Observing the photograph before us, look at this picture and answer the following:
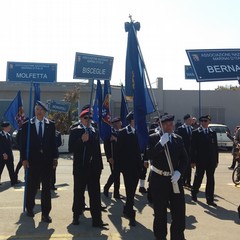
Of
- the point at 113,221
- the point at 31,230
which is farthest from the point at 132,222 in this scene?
the point at 31,230

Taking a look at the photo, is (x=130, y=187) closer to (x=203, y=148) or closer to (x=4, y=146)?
(x=203, y=148)

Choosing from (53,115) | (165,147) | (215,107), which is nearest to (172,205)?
(165,147)

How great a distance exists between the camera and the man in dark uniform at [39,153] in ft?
23.9

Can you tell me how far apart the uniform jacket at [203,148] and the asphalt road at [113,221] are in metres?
0.97

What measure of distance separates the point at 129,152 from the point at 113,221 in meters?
1.29

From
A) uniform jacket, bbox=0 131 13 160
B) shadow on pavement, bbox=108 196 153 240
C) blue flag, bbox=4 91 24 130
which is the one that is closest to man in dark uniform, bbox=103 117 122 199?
shadow on pavement, bbox=108 196 153 240

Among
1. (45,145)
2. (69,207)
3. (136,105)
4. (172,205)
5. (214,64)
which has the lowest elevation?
(69,207)

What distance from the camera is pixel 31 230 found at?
650cm

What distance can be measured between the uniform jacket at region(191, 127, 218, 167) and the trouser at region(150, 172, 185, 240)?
338 centimetres

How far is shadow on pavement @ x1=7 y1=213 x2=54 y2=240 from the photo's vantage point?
20.1ft

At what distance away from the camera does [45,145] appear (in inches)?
287

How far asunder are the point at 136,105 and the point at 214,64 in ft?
13.9

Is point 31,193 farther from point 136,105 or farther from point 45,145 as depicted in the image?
point 136,105

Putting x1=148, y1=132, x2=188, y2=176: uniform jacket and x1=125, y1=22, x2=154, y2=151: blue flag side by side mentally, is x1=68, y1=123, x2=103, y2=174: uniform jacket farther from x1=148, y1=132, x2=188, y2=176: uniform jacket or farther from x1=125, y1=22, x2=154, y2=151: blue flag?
x1=148, y1=132, x2=188, y2=176: uniform jacket
